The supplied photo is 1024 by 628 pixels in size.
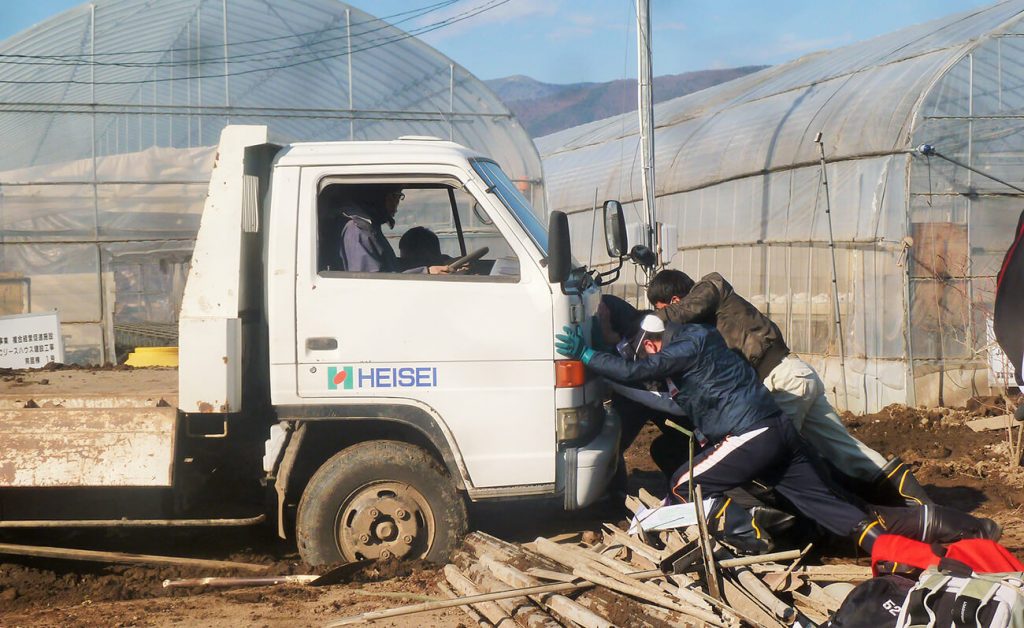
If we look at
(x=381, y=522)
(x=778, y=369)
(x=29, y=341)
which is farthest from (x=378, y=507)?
(x=29, y=341)

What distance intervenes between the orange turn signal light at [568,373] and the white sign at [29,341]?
8172mm

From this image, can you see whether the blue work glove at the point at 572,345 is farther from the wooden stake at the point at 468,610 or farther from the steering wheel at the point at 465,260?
the wooden stake at the point at 468,610

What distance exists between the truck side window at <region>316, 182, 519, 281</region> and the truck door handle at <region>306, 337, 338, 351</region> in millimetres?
356

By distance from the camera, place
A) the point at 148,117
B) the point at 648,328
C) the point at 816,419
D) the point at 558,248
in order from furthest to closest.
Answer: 1. the point at 148,117
2. the point at 816,419
3. the point at 648,328
4. the point at 558,248

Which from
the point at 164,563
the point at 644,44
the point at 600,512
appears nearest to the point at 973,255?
the point at 644,44

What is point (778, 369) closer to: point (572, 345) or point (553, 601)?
point (572, 345)

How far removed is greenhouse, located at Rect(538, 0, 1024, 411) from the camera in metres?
12.9

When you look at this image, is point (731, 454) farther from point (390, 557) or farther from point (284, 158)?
point (284, 158)

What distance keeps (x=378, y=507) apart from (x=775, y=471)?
217 centimetres

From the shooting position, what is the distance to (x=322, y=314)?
18.1ft

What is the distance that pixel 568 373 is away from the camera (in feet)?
18.2

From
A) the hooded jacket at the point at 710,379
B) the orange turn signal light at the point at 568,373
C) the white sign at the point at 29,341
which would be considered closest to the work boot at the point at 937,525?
the hooded jacket at the point at 710,379

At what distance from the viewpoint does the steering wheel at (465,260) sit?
5781mm

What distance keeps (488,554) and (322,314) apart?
4.94 feet
